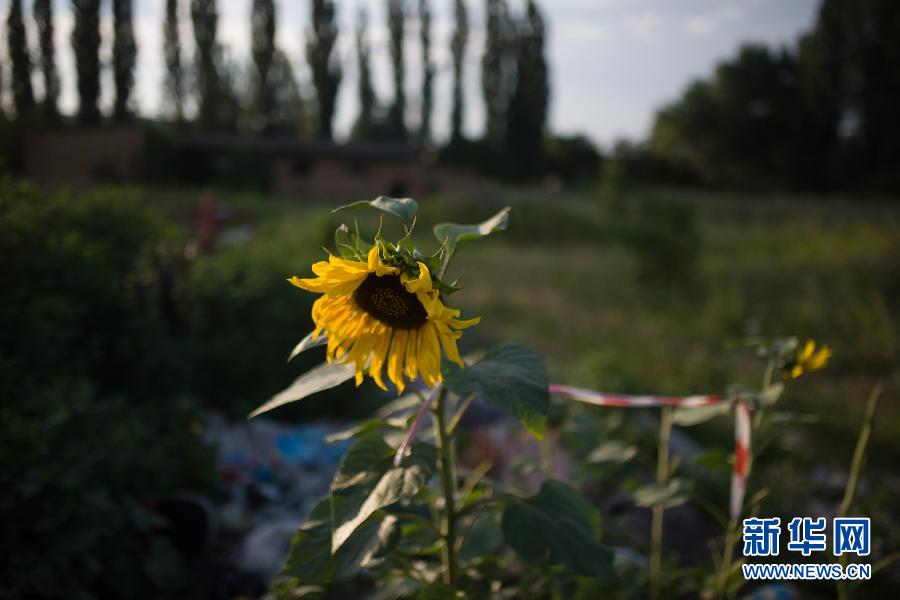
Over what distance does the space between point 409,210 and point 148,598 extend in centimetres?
198

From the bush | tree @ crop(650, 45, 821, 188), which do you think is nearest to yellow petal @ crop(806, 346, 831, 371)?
the bush

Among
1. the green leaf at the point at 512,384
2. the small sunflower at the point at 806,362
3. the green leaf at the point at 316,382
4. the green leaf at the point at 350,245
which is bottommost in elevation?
the small sunflower at the point at 806,362

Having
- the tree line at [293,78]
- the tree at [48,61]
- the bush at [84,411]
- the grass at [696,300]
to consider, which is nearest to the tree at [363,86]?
the tree line at [293,78]

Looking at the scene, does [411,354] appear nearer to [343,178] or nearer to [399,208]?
[399,208]

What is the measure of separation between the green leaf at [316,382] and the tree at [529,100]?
2999 cm

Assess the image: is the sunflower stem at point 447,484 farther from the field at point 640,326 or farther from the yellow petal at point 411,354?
the field at point 640,326

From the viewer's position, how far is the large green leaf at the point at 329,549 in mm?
1293

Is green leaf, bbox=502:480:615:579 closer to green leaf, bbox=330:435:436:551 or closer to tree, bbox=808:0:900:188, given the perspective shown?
Result: green leaf, bbox=330:435:436:551

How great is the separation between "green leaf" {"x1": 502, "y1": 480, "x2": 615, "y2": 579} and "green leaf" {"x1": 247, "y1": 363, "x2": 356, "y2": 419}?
0.46m

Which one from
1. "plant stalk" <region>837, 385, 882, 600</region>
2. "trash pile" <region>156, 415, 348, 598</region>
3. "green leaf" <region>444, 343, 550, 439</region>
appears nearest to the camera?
"green leaf" <region>444, 343, 550, 439</region>

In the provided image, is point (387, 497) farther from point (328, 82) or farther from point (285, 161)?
point (328, 82)

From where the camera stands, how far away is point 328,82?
28094mm

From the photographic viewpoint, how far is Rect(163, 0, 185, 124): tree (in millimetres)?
25969

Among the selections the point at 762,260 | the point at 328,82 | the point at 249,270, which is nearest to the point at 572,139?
the point at 328,82
